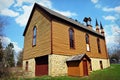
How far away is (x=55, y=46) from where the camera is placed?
17.5m

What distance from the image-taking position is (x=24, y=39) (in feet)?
83.5

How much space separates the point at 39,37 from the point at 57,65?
559 cm

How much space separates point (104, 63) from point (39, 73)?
54.0 feet

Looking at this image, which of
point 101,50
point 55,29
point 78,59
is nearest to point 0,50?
point 55,29

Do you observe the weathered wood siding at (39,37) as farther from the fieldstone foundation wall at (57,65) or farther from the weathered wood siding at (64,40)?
the fieldstone foundation wall at (57,65)

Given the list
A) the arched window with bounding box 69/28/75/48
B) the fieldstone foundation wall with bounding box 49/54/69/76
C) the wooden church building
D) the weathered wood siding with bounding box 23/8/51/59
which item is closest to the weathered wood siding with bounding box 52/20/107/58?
the wooden church building

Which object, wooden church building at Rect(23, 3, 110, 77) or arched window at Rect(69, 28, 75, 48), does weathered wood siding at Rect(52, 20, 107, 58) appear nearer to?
wooden church building at Rect(23, 3, 110, 77)

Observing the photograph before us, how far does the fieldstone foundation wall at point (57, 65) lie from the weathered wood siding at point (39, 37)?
3.85 feet

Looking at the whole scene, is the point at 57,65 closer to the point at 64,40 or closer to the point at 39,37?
the point at 64,40

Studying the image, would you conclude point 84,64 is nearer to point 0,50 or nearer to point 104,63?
point 104,63

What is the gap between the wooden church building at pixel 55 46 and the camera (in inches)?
682

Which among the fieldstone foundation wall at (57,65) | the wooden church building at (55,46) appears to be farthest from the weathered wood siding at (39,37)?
the fieldstone foundation wall at (57,65)

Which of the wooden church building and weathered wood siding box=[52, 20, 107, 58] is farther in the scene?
weathered wood siding box=[52, 20, 107, 58]

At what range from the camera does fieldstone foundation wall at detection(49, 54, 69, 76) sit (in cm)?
1656
